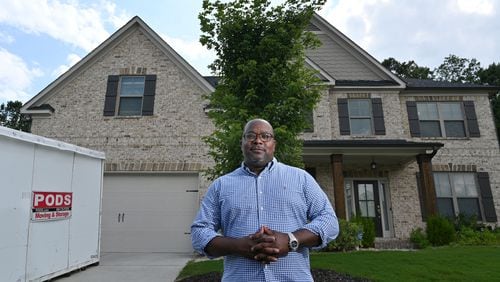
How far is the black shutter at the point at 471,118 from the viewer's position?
1173 cm

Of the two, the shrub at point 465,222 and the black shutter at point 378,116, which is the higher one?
the black shutter at point 378,116

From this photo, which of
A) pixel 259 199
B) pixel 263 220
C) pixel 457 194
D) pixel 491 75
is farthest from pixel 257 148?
pixel 491 75

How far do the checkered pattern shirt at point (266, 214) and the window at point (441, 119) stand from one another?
11.7 metres

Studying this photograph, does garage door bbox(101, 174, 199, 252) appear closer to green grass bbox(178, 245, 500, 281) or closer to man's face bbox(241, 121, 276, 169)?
green grass bbox(178, 245, 500, 281)

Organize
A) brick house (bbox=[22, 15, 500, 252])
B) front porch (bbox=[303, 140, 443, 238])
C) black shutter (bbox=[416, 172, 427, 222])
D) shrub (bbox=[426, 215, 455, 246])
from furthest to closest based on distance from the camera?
black shutter (bbox=[416, 172, 427, 222]) < front porch (bbox=[303, 140, 443, 238]) < brick house (bbox=[22, 15, 500, 252]) < shrub (bbox=[426, 215, 455, 246])

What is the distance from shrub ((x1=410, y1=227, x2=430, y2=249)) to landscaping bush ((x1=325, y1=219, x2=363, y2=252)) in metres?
1.96

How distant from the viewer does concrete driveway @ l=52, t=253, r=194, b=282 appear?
234 inches

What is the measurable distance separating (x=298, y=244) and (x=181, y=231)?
8.49m

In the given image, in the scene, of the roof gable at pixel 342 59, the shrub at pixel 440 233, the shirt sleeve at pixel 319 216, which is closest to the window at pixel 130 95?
the roof gable at pixel 342 59

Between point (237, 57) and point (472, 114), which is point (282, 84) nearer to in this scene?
point (237, 57)

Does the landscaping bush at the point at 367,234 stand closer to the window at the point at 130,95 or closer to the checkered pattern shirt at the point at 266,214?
the window at the point at 130,95

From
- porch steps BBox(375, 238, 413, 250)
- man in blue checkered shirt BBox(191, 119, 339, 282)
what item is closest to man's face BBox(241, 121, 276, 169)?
man in blue checkered shirt BBox(191, 119, 339, 282)

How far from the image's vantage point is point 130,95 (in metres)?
11.0

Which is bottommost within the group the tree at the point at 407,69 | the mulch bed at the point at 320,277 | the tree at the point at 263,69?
the mulch bed at the point at 320,277
